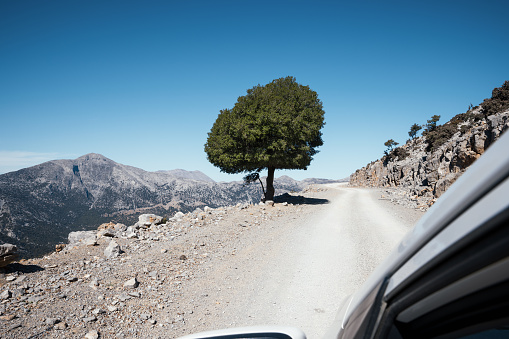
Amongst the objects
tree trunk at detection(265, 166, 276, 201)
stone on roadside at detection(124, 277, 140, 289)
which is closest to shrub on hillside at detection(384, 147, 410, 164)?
tree trunk at detection(265, 166, 276, 201)

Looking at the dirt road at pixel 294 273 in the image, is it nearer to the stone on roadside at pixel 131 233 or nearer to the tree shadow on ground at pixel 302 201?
the stone on roadside at pixel 131 233

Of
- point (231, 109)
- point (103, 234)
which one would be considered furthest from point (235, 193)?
point (103, 234)

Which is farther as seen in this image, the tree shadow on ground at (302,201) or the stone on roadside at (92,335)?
the tree shadow on ground at (302,201)

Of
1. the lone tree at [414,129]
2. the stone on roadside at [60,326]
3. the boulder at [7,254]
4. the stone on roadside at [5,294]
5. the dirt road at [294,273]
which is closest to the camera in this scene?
the stone on roadside at [60,326]

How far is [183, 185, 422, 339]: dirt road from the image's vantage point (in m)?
5.35

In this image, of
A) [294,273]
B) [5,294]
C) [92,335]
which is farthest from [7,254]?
[294,273]

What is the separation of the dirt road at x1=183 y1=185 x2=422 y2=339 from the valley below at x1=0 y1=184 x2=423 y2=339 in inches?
1.1

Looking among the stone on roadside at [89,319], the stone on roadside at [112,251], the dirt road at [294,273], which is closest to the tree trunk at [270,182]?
the dirt road at [294,273]

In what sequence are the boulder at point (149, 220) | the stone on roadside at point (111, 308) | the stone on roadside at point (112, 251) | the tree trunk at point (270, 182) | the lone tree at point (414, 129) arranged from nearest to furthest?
the stone on roadside at point (111, 308) → the stone on roadside at point (112, 251) → the boulder at point (149, 220) → the tree trunk at point (270, 182) → the lone tree at point (414, 129)

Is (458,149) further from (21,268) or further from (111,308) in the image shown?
(21,268)

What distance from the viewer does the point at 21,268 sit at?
24.5ft

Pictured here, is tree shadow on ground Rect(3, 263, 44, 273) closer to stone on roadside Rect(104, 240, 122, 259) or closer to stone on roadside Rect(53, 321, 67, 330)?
stone on roadside Rect(104, 240, 122, 259)

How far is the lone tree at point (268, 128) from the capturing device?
63.9ft

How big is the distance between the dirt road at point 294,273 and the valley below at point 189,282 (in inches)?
1.1
